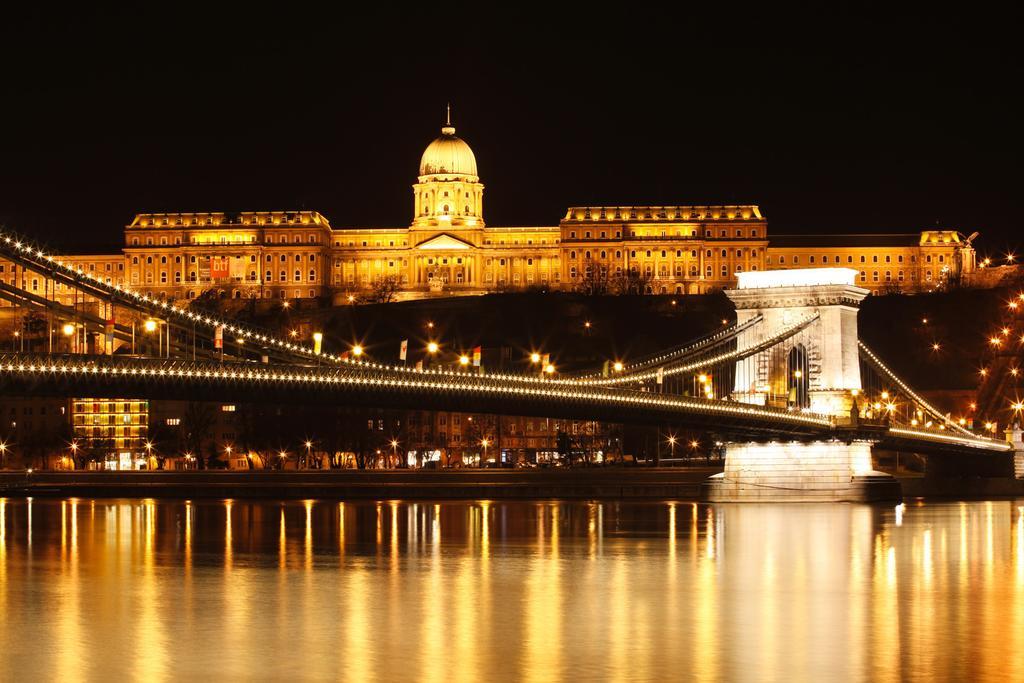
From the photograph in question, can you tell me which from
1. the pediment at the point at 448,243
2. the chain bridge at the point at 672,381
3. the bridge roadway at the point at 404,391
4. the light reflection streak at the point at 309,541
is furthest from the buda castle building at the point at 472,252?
the light reflection streak at the point at 309,541

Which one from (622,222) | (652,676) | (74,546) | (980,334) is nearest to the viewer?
(652,676)

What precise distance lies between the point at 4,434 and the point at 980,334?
56.1m

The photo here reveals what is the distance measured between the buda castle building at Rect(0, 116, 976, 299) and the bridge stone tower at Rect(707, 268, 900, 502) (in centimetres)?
9222

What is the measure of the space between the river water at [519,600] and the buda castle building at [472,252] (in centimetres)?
10913

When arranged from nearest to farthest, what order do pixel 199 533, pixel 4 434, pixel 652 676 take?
1. pixel 652 676
2. pixel 199 533
3. pixel 4 434

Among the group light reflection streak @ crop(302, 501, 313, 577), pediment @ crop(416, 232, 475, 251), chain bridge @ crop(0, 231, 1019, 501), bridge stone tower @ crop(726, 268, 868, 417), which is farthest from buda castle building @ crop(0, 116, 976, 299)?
light reflection streak @ crop(302, 501, 313, 577)

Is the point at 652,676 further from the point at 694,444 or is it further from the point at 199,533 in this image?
the point at 694,444

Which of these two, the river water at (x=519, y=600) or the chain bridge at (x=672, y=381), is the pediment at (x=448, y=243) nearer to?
the chain bridge at (x=672, y=381)

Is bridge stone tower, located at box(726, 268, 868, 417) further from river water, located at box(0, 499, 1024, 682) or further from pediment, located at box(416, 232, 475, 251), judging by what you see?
pediment, located at box(416, 232, 475, 251)

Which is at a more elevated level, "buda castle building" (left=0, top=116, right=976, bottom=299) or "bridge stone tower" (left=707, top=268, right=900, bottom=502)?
"buda castle building" (left=0, top=116, right=976, bottom=299)

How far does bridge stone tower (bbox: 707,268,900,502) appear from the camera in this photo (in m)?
52.9

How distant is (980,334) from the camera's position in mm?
114562

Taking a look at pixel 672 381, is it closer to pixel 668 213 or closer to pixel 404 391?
pixel 404 391

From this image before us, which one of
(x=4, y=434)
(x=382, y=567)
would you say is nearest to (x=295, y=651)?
(x=382, y=567)
